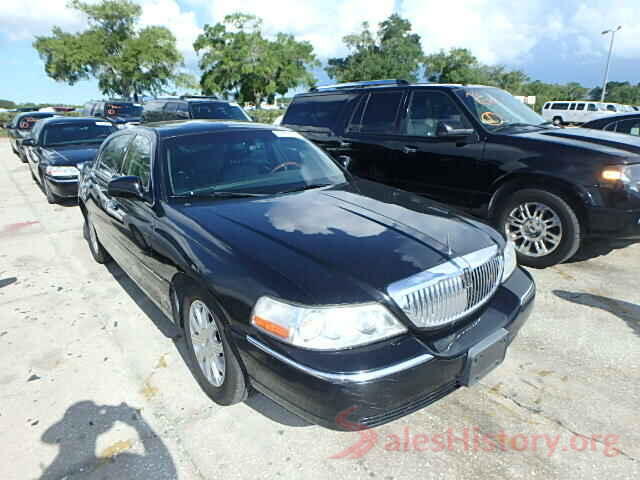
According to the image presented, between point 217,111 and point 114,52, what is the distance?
32.7 m

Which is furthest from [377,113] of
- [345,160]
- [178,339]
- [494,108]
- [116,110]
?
[116,110]

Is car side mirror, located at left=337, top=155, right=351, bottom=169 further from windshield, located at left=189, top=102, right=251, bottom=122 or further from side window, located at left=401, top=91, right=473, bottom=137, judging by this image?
windshield, located at left=189, top=102, right=251, bottom=122

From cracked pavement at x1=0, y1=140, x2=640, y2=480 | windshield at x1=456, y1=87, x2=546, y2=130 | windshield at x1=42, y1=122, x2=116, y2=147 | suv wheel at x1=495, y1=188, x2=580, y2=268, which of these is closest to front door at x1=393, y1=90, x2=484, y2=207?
windshield at x1=456, y1=87, x2=546, y2=130

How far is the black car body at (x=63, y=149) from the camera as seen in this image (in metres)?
7.54

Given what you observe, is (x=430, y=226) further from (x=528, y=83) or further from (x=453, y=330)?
(x=528, y=83)

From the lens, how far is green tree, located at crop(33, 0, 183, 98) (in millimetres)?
36219

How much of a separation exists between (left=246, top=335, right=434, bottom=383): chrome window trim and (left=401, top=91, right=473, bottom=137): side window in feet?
11.5

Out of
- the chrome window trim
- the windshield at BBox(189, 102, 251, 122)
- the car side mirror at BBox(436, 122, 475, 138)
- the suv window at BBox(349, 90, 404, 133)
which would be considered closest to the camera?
the chrome window trim

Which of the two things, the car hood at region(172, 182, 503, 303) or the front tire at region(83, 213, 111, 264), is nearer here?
the car hood at region(172, 182, 503, 303)

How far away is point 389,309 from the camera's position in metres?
1.90

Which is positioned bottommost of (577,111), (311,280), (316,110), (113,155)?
(311,280)

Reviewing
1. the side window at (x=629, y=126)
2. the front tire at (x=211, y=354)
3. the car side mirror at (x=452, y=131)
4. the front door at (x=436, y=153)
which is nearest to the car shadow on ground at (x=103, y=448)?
the front tire at (x=211, y=354)

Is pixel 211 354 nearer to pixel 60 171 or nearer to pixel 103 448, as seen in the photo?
pixel 103 448

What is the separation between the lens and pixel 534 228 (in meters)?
4.30
